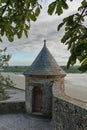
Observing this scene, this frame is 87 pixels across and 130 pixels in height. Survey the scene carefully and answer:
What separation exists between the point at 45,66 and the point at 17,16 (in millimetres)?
16547

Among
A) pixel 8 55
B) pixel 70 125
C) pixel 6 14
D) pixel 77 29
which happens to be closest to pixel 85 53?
pixel 77 29

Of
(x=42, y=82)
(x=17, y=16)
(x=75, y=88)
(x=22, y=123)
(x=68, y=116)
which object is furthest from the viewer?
(x=75, y=88)

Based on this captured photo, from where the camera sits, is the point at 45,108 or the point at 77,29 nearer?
the point at 77,29

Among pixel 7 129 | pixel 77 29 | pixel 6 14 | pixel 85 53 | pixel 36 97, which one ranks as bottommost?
pixel 7 129

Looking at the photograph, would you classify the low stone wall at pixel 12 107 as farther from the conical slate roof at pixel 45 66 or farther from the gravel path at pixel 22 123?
the conical slate roof at pixel 45 66

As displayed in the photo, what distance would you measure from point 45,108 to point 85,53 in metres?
17.1

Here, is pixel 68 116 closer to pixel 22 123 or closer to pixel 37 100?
pixel 22 123

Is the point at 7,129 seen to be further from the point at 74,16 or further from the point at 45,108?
the point at 74,16

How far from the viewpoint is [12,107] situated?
21047 mm

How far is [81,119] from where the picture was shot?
9039 mm

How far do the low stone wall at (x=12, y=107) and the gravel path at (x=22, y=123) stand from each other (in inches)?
35.2

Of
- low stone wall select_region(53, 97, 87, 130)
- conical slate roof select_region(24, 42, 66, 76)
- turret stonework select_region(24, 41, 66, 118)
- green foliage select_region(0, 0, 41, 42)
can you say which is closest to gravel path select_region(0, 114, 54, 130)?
turret stonework select_region(24, 41, 66, 118)

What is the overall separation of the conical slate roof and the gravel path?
289 centimetres

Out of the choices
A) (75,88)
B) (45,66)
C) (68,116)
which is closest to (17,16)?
(68,116)
